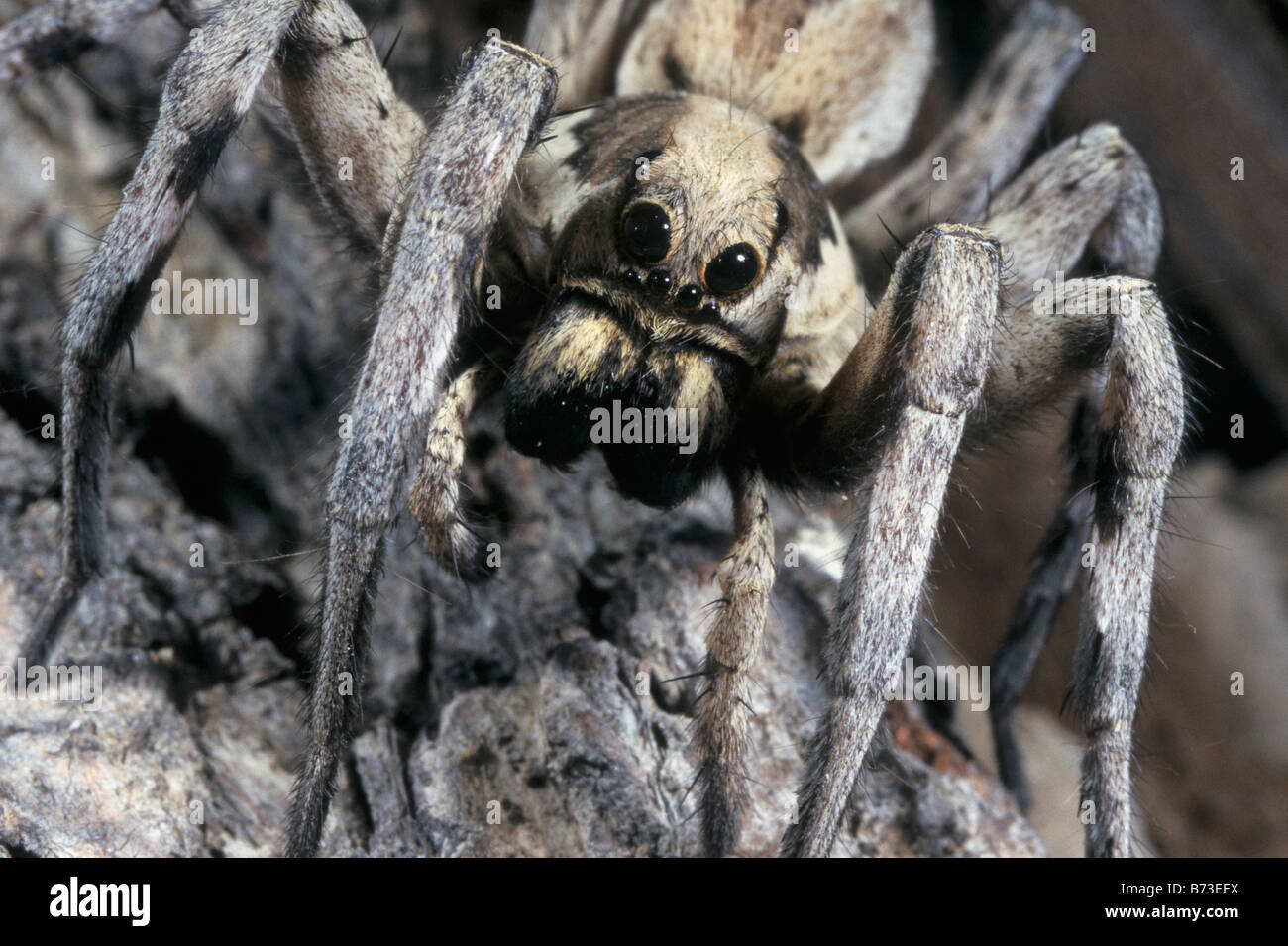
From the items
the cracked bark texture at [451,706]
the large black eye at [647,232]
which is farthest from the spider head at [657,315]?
the cracked bark texture at [451,706]

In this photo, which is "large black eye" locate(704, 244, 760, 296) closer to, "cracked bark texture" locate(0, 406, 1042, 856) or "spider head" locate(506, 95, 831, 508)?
"spider head" locate(506, 95, 831, 508)

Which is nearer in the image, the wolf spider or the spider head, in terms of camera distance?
the wolf spider

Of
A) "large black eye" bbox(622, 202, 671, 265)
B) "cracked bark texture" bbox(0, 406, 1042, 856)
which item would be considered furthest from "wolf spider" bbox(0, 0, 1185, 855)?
"cracked bark texture" bbox(0, 406, 1042, 856)

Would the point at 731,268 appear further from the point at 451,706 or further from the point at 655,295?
the point at 451,706

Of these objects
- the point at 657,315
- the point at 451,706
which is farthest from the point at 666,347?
the point at 451,706

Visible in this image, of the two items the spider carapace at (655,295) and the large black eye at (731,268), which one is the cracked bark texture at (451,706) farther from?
the large black eye at (731,268)

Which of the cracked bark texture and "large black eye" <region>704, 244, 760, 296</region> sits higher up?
"large black eye" <region>704, 244, 760, 296</region>

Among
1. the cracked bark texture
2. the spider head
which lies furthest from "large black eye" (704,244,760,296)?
the cracked bark texture

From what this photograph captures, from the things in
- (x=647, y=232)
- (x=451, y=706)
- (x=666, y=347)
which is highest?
(x=647, y=232)

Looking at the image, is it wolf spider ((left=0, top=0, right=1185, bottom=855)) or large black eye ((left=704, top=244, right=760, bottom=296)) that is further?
large black eye ((left=704, top=244, right=760, bottom=296))
